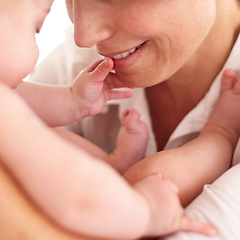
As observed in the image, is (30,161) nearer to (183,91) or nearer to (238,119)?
(238,119)

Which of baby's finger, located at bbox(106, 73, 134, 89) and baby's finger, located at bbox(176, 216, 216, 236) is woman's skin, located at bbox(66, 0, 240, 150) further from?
baby's finger, located at bbox(176, 216, 216, 236)

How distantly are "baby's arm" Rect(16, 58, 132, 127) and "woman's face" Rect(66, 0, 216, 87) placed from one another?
0.20 feet

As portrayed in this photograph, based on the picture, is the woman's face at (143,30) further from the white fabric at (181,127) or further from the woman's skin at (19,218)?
the woman's skin at (19,218)

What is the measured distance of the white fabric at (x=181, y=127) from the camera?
1.95 feet

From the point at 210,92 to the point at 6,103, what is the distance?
666mm

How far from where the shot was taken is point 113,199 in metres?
0.49

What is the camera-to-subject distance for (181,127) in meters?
Answer: 1.06

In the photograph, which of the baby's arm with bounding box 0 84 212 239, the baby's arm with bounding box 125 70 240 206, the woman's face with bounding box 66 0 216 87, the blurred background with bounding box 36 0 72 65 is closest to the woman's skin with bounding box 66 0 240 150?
the woman's face with bounding box 66 0 216 87

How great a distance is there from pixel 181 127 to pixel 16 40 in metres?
0.58

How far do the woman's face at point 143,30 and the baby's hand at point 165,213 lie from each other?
36 cm

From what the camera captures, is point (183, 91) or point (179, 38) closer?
point (179, 38)

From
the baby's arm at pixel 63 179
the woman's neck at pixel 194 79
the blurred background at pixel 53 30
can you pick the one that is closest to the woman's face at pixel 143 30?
the woman's neck at pixel 194 79

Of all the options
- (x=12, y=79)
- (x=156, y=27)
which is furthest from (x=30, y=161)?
(x=156, y=27)

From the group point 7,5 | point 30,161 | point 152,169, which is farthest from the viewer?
point 152,169
